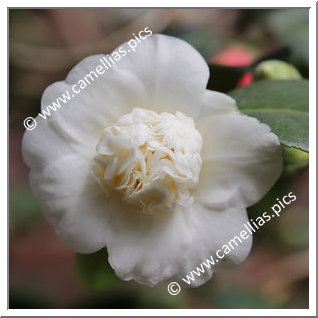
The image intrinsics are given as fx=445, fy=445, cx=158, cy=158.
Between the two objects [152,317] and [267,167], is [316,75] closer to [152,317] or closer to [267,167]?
[267,167]

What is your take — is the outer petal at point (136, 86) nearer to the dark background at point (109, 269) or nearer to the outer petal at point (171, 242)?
the outer petal at point (171, 242)

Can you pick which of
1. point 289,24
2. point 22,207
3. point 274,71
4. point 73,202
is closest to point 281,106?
point 274,71

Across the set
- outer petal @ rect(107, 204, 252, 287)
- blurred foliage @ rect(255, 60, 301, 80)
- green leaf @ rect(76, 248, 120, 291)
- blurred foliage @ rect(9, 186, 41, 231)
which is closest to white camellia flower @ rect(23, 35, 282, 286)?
outer petal @ rect(107, 204, 252, 287)

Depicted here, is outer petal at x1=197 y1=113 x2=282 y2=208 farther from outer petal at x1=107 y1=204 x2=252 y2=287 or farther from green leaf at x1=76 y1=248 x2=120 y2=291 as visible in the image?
green leaf at x1=76 y1=248 x2=120 y2=291

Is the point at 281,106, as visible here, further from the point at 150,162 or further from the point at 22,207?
the point at 22,207

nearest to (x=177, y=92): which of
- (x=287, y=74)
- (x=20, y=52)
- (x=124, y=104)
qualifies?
(x=124, y=104)

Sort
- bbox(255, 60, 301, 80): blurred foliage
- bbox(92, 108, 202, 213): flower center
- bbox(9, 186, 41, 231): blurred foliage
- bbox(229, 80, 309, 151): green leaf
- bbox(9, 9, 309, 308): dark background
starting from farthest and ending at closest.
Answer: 1. bbox(9, 186, 41, 231): blurred foliage
2. bbox(9, 9, 309, 308): dark background
3. bbox(255, 60, 301, 80): blurred foliage
4. bbox(229, 80, 309, 151): green leaf
5. bbox(92, 108, 202, 213): flower center
